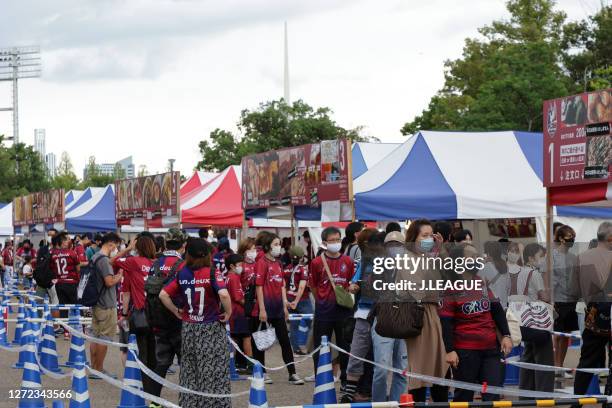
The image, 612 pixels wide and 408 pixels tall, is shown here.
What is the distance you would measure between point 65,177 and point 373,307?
116m

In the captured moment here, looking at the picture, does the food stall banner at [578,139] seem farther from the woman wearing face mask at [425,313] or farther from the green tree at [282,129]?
the green tree at [282,129]

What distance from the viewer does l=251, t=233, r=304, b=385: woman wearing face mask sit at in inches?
528

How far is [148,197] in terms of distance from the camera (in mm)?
28484

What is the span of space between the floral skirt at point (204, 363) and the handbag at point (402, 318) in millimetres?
1709

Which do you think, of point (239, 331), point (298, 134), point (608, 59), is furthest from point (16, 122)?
point (239, 331)

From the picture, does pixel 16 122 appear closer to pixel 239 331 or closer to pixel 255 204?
pixel 255 204

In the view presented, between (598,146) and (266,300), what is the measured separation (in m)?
4.48

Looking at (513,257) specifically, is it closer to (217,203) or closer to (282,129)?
(217,203)

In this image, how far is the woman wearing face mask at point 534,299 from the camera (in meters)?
10.7

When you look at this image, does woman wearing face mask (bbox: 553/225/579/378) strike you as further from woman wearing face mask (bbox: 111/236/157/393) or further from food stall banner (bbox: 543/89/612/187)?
woman wearing face mask (bbox: 111/236/157/393)

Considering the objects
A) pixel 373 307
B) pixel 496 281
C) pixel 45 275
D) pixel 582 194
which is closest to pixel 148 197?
pixel 45 275

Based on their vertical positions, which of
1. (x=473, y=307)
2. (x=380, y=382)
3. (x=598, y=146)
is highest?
(x=598, y=146)

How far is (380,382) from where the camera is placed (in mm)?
10172
